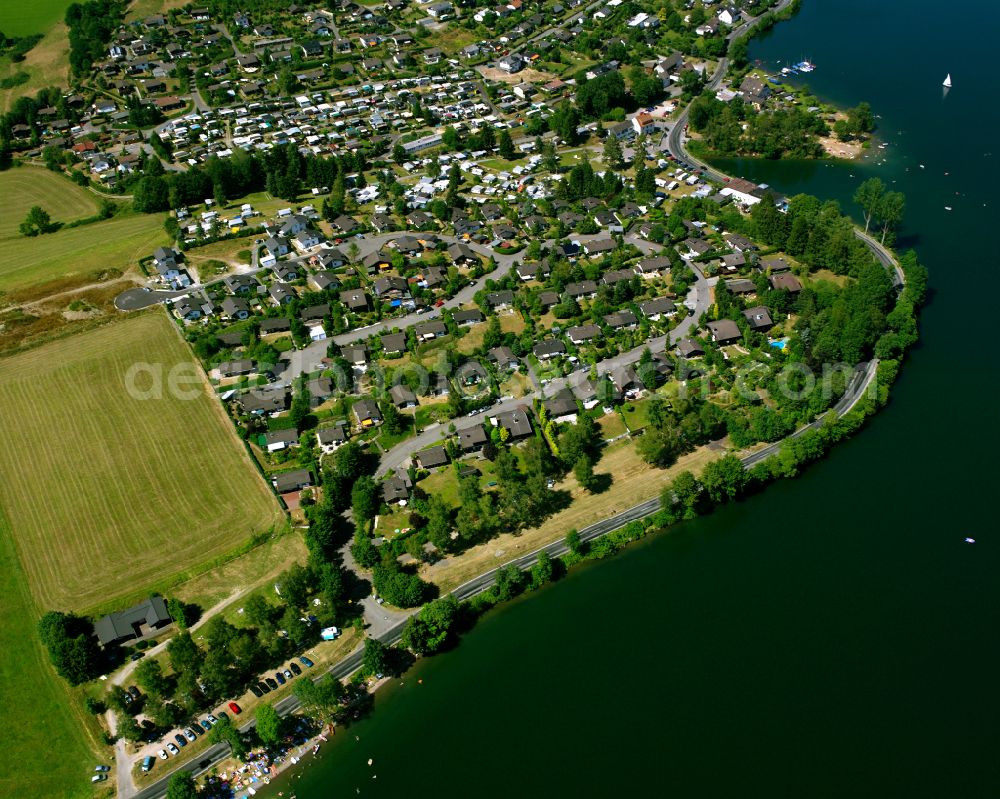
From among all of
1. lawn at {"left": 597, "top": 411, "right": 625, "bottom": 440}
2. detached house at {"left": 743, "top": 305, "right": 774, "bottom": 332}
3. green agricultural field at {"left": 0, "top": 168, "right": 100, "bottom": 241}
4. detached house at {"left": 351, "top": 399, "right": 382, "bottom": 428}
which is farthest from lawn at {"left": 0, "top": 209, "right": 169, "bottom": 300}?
detached house at {"left": 743, "top": 305, "right": 774, "bottom": 332}

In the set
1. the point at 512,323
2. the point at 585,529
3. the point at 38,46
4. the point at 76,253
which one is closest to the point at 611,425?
the point at 585,529

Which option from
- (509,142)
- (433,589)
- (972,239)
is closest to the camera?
(433,589)

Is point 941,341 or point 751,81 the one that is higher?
point 751,81

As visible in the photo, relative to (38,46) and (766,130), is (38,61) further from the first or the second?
(766,130)

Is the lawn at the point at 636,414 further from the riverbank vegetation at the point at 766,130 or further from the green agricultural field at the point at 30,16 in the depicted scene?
the green agricultural field at the point at 30,16

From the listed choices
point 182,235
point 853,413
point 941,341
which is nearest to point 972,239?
point 941,341

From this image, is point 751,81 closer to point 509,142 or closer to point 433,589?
point 509,142

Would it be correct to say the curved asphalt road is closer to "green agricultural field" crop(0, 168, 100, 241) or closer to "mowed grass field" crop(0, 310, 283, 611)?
"mowed grass field" crop(0, 310, 283, 611)
